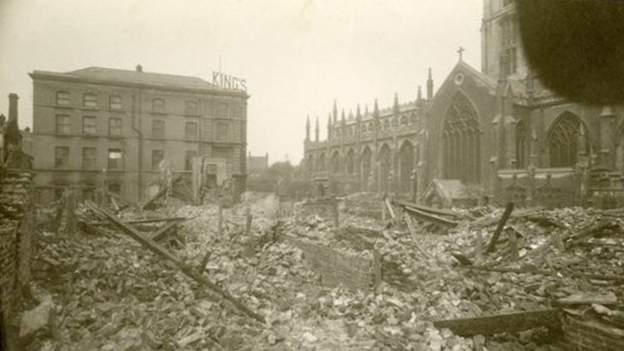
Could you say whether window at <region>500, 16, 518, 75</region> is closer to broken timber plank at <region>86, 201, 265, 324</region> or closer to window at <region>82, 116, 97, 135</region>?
broken timber plank at <region>86, 201, 265, 324</region>

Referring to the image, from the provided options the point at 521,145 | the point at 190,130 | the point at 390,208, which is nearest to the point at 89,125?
the point at 190,130

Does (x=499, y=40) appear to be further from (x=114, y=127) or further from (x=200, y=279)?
(x=200, y=279)

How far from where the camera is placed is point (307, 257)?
1179 cm

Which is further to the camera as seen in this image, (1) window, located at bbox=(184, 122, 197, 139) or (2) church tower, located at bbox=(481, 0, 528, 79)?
(2) church tower, located at bbox=(481, 0, 528, 79)

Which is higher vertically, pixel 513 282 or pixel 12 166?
pixel 12 166

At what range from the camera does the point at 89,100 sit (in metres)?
26.8

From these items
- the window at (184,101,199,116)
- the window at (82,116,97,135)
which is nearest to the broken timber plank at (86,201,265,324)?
the window at (82,116,97,135)

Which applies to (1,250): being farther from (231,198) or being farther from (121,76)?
(121,76)

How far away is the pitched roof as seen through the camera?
26.5 metres

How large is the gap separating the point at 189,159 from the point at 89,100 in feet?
27.1

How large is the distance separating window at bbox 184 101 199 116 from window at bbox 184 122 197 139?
2.72 feet

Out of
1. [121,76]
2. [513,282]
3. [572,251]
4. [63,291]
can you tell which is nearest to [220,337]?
[63,291]

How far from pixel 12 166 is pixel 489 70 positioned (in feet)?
128

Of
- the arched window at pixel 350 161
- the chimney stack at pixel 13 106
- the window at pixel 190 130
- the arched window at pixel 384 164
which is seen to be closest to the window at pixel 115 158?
the window at pixel 190 130
